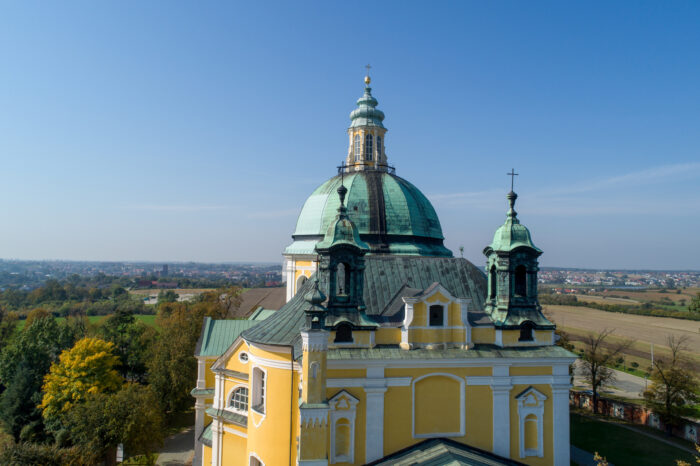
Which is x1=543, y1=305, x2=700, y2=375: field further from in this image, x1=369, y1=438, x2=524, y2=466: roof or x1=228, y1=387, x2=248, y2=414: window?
x1=228, y1=387, x2=248, y2=414: window

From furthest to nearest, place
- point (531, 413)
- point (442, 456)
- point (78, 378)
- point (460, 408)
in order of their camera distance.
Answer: point (78, 378)
point (531, 413)
point (460, 408)
point (442, 456)

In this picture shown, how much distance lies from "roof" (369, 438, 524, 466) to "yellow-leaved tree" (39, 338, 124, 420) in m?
24.8

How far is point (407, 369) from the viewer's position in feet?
61.1

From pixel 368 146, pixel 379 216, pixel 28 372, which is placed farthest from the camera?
pixel 28 372

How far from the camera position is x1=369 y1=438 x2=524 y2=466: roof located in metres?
16.8

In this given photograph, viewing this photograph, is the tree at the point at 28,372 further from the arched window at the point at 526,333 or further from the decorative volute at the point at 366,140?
the arched window at the point at 526,333

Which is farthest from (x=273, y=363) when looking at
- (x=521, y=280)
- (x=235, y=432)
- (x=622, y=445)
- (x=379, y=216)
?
(x=622, y=445)

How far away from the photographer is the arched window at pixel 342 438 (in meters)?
18.0

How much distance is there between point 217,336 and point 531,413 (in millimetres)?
18283

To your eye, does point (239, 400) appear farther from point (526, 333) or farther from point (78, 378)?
point (78, 378)

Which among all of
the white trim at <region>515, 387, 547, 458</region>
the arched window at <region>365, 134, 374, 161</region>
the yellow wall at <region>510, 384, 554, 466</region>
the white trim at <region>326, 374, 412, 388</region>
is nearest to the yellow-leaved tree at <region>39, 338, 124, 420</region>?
the white trim at <region>326, 374, 412, 388</region>

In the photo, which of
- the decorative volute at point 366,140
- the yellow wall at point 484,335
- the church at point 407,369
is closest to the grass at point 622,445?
the church at point 407,369

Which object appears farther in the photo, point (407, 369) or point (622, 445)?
point (622, 445)

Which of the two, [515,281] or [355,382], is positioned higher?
[515,281]
